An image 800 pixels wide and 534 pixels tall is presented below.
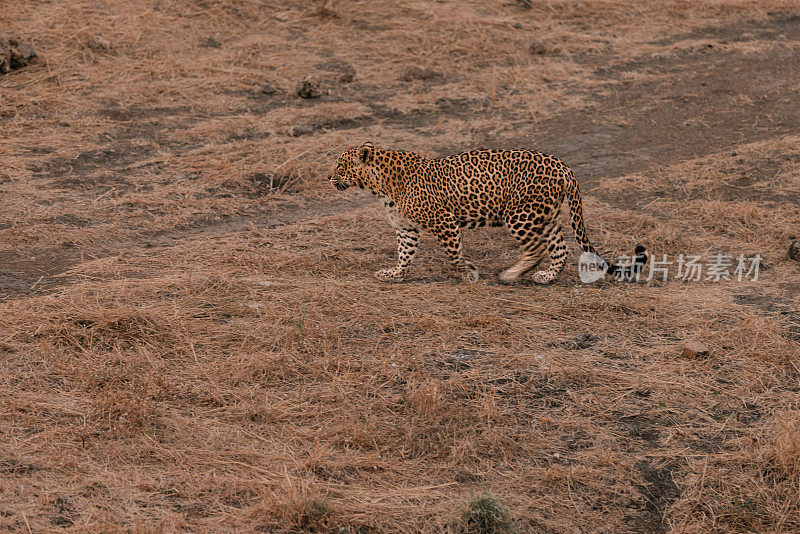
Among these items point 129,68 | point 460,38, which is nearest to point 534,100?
point 460,38

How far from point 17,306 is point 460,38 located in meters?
9.74

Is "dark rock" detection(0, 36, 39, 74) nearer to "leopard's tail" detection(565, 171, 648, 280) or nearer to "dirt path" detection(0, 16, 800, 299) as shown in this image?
"dirt path" detection(0, 16, 800, 299)

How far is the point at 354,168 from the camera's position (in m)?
8.38

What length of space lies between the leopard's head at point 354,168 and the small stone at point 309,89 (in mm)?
4544

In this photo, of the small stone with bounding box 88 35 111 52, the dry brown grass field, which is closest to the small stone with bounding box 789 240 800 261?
the dry brown grass field

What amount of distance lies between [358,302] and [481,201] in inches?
57.5

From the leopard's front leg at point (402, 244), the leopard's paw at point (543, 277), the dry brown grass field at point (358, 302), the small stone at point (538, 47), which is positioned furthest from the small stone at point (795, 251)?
the small stone at point (538, 47)

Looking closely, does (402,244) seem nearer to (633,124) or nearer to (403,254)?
(403,254)

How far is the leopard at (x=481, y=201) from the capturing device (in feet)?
26.1

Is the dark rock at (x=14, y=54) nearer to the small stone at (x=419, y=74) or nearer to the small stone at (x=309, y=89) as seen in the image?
the small stone at (x=309, y=89)

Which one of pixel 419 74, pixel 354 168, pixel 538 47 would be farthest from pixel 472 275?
pixel 538 47

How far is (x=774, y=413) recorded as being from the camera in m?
6.03

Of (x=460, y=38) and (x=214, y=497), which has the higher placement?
(x=460, y=38)

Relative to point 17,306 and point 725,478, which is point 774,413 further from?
point 17,306
